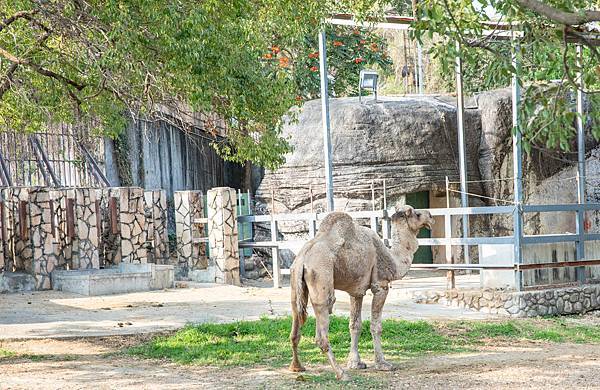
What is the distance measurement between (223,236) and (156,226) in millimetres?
1910

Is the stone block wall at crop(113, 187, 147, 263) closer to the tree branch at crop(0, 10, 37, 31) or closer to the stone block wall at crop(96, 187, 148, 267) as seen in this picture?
the stone block wall at crop(96, 187, 148, 267)

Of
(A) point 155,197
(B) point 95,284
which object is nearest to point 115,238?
(A) point 155,197

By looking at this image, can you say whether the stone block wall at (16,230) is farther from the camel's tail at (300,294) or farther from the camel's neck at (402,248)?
the camel's tail at (300,294)

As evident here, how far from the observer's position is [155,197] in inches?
830

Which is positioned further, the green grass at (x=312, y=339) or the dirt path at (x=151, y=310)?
the dirt path at (x=151, y=310)

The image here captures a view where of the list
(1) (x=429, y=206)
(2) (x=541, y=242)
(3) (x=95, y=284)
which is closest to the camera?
(2) (x=541, y=242)

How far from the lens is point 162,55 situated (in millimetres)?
11562

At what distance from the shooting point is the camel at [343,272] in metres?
9.40

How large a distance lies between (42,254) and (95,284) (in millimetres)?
1467

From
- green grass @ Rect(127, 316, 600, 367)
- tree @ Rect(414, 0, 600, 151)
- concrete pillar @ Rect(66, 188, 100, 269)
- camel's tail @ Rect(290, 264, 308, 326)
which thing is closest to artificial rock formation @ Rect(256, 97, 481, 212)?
concrete pillar @ Rect(66, 188, 100, 269)

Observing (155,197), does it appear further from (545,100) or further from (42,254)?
(545,100)

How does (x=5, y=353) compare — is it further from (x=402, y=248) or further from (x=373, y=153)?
(x=373, y=153)

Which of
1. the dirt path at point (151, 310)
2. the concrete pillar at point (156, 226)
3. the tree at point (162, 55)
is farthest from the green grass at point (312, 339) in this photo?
the concrete pillar at point (156, 226)

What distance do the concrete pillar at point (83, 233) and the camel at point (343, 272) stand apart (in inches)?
392
